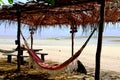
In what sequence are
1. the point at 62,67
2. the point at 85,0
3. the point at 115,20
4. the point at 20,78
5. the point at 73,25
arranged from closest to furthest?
1. the point at 85,0
2. the point at 62,67
3. the point at 20,78
4. the point at 115,20
5. the point at 73,25

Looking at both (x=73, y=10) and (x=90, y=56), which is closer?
(x=73, y=10)

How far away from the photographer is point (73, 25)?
30.0 ft

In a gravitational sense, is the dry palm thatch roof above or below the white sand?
above

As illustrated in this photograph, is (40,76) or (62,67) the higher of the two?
(62,67)

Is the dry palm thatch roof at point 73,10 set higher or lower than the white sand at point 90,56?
higher

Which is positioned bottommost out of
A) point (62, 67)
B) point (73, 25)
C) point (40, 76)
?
point (40, 76)

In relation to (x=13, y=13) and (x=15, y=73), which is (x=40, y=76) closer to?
(x=15, y=73)

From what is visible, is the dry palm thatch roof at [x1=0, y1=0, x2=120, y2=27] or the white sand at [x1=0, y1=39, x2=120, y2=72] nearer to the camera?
the dry palm thatch roof at [x1=0, y1=0, x2=120, y2=27]

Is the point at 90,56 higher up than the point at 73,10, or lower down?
lower down

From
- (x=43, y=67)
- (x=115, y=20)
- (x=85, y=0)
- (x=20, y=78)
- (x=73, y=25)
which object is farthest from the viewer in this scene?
(x=73, y=25)

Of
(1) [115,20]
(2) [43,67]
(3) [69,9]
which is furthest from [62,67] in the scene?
(1) [115,20]

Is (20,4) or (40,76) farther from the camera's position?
(40,76)

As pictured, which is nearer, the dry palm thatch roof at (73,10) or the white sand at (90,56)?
the dry palm thatch roof at (73,10)

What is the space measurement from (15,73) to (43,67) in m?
1.43
